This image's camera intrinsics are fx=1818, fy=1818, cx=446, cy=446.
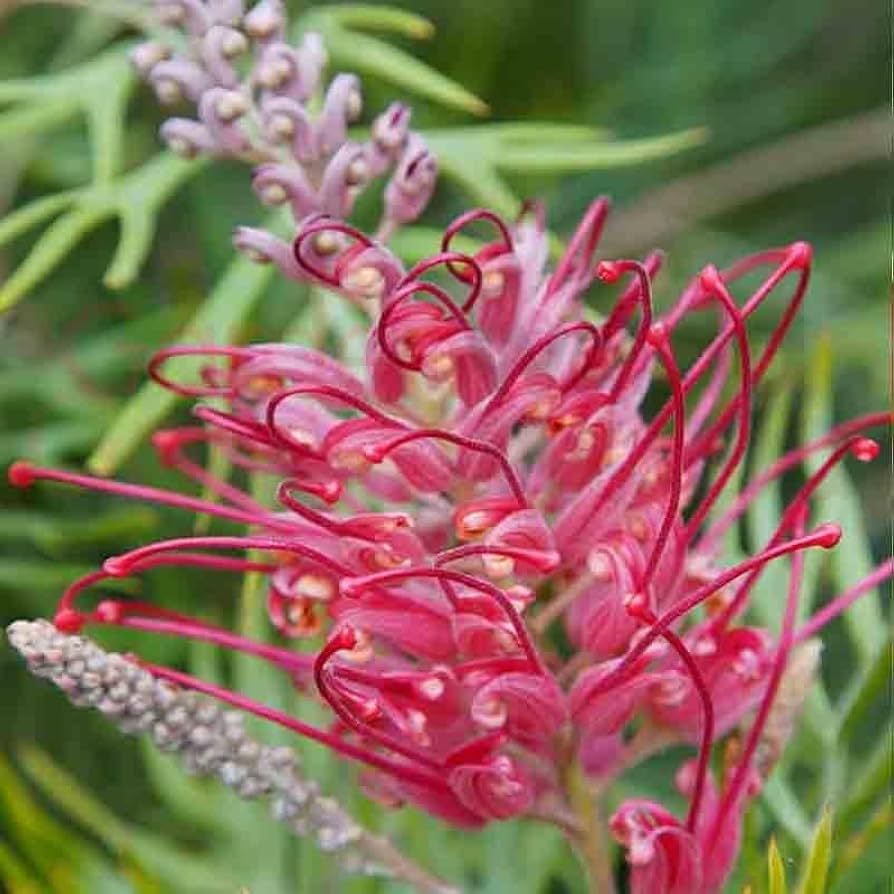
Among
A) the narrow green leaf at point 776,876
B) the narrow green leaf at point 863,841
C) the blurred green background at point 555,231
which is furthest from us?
the blurred green background at point 555,231

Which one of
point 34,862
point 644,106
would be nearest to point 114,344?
point 34,862

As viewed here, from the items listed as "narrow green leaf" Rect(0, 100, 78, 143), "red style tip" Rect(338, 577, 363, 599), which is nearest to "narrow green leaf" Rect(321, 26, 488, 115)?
"narrow green leaf" Rect(0, 100, 78, 143)

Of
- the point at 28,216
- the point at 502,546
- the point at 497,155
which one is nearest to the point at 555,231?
the point at 497,155

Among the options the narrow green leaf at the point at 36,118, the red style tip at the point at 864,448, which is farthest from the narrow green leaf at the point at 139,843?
the red style tip at the point at 864,448

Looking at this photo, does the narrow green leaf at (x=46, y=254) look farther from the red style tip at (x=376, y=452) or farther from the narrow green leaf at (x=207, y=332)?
the red style tip at (x=376, y=452)

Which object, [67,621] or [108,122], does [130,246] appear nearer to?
[108,122]

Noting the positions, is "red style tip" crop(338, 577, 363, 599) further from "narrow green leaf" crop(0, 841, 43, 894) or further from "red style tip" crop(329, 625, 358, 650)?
"narrow green leaf" crop(0, 841, 43, 894)

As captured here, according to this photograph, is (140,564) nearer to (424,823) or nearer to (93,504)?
(424,823)
